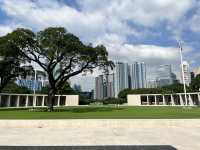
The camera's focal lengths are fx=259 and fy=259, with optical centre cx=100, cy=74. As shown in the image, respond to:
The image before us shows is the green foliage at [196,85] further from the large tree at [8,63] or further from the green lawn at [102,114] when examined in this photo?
the large tree at [8,63]

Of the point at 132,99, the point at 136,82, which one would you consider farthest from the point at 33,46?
the point at 136,82

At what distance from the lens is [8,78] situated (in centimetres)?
3878

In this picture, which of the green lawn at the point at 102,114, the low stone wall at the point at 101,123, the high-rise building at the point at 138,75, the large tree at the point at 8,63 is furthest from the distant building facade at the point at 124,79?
the low stone wall at the point at 101,123

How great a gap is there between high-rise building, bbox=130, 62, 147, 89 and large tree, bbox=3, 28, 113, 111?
84106mm

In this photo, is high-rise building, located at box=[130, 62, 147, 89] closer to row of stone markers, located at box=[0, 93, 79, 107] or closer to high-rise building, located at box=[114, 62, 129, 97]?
high-rise building, located at box=[114, 62, 129, 97]

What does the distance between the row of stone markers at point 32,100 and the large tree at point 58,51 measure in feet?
106

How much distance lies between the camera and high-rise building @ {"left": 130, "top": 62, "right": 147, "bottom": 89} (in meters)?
117

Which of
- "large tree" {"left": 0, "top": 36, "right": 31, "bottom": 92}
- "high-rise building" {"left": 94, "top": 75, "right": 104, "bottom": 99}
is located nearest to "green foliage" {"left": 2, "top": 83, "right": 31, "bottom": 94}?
"large tree" {"left": 0, "top": 36, "right": 31, "bottom": 92}

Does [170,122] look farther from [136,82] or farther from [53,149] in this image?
[136,82]

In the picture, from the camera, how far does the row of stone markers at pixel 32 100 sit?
61.3 m

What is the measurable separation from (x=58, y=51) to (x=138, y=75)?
89.4 m

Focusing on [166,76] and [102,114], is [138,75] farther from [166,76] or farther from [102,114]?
[102,114]

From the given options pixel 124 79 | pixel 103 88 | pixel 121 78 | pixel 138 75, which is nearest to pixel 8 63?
pixel 121 78

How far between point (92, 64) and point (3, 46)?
10906 mm
